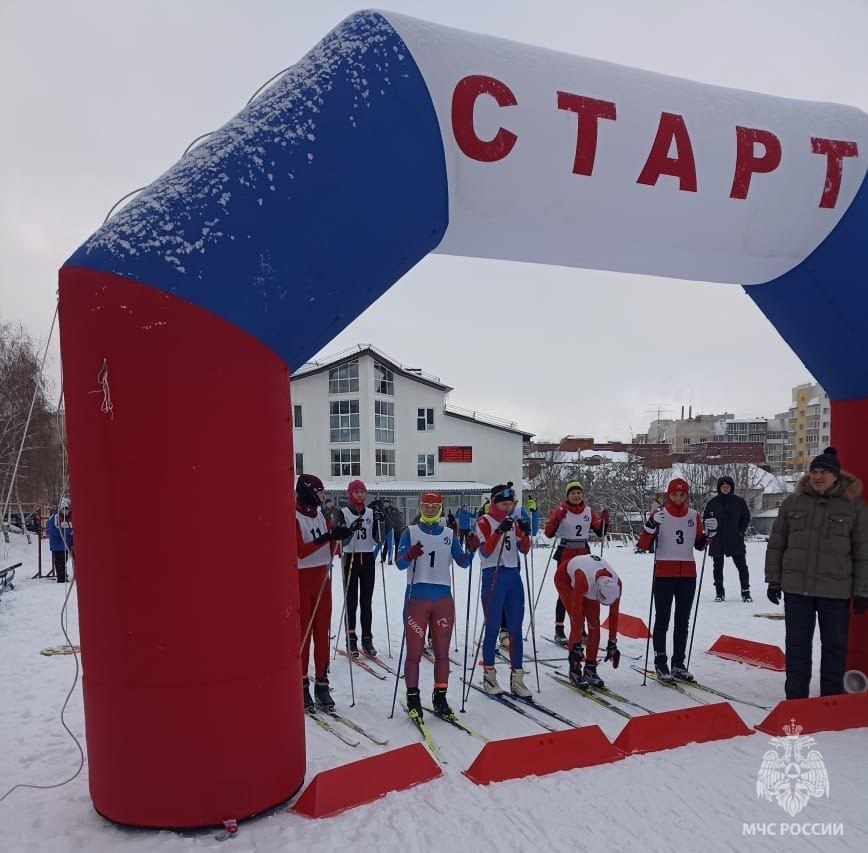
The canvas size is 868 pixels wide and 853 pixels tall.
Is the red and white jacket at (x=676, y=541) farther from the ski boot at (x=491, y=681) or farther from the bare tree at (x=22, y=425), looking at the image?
the bare tree at (x=22, y=425)

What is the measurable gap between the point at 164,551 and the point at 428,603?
218 centimetres

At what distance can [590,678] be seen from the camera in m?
5.24

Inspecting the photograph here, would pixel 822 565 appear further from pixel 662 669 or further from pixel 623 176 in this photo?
pixel 623 176

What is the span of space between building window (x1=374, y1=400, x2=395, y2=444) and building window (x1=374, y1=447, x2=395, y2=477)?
62 centimetres

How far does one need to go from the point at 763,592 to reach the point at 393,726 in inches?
298

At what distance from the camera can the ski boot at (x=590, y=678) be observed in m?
5.21

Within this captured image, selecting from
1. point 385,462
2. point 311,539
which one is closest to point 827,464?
point 311,539

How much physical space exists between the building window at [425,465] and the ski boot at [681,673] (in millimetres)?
30758

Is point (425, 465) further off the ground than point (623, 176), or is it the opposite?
point (623, 176)

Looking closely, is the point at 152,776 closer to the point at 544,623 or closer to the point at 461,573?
the point at 544,623

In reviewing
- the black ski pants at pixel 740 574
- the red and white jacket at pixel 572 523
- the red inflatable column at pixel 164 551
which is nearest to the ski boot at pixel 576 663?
the red and white jacket at pixel 572 523

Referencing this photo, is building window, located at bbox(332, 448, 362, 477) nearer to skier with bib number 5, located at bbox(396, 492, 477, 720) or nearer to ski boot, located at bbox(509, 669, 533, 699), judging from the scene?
ski boot, located at bbox(509, 669, 533, 699)

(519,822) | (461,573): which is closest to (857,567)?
(519,822)

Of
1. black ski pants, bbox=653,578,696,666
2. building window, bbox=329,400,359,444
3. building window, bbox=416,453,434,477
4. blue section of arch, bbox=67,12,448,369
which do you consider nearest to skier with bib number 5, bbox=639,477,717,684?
black ski pants, bbox=653,578,696,666
